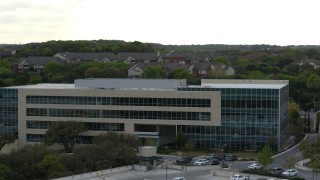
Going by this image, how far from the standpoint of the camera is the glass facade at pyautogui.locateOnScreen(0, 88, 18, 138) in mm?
70562

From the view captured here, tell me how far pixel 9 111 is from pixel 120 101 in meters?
13.9

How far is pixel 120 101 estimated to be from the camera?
218 feet

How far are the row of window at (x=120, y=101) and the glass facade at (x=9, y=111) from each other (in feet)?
7.14

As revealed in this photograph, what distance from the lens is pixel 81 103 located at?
221ft

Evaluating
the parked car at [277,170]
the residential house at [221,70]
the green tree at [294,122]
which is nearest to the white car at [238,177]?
the parked car at [277,170]

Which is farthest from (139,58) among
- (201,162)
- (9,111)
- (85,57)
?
(201,162)

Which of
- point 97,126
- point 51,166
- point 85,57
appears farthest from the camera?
point 85,57

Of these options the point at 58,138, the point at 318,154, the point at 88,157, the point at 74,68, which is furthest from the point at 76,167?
the point at 74,68

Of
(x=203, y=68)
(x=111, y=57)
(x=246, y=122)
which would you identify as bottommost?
(x=246, y=122)

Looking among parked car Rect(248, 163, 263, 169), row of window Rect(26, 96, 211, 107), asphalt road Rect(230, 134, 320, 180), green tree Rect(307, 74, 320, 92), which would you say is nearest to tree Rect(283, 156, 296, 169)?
asphalt road Rect(230, 134, 320, 180)

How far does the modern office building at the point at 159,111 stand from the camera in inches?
2469

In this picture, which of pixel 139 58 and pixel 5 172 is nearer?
pixel 5 172

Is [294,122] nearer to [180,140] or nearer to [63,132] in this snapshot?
[180,140]

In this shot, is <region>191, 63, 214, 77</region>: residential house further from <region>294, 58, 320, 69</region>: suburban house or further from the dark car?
the dark car
